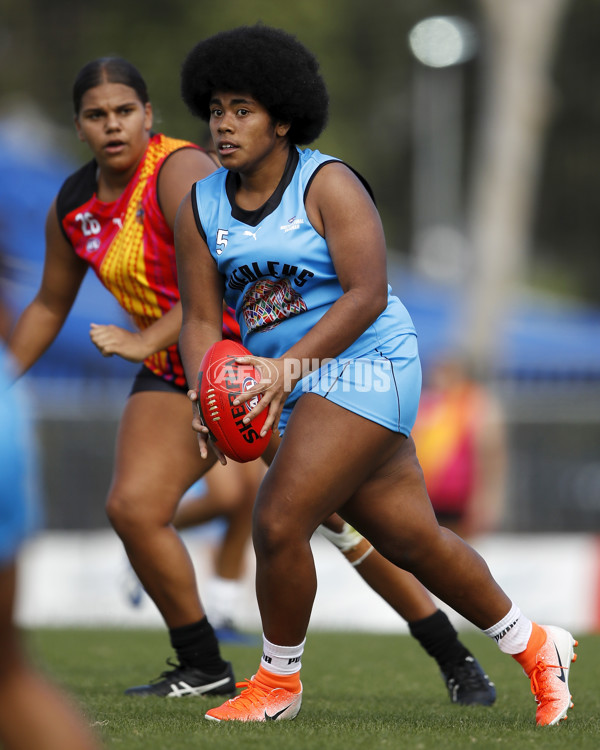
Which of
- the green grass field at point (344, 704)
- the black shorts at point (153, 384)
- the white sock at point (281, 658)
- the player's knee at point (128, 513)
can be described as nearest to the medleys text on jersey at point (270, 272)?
the black shorts at point (153, 384)

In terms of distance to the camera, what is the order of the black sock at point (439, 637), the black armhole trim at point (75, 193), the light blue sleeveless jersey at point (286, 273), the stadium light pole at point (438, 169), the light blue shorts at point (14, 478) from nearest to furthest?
the light blue shorts at point (14, 478) → the light blue sleeveless jersey at point (286, 273) → the black sock at point (439, 637) → the black armhole trim at point (75, 193) → the stadium light pole at point (438, 169)

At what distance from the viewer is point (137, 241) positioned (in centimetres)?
504

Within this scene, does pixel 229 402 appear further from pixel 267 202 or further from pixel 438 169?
pixel 438 169

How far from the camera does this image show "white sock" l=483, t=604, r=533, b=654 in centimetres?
432

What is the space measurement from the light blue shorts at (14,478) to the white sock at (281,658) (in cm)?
190

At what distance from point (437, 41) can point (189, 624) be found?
24.2 meters

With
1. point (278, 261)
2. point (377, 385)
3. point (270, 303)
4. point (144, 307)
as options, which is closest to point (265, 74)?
point (278, 261)

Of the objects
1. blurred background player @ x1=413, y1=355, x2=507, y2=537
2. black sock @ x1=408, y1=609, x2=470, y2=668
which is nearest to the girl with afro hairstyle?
black sock @ x1=408, y1=609, x2=470, y2=668

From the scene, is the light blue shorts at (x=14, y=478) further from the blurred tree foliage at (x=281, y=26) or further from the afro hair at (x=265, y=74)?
the blurred tree foliage at (x=281, y=26)

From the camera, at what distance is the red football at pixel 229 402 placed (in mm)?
3957

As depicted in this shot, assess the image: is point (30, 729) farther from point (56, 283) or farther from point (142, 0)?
point (142, 0)

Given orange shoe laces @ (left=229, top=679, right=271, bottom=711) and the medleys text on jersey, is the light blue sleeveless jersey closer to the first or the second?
the medleys text on jersey

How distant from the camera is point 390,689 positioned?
543 cm

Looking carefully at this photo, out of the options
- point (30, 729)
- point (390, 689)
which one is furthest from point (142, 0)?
point (30, 729)
